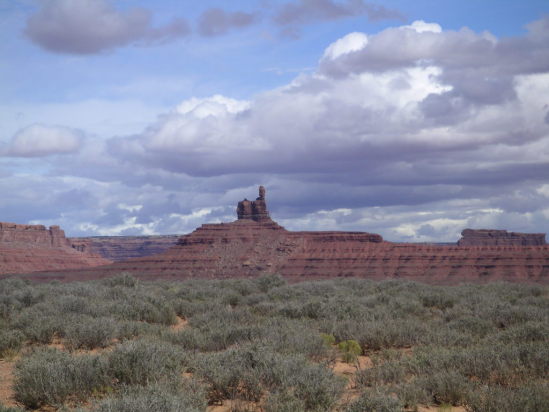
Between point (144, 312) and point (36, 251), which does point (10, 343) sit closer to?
point (144, 312)

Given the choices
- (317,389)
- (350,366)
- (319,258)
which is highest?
(317,389)

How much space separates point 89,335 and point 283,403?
285 inches

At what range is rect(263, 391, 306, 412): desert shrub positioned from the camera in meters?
8.59

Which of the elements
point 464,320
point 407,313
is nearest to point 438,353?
point 464,320

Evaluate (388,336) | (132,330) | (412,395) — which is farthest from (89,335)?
(412,395)

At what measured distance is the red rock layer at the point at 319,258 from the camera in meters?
86.7

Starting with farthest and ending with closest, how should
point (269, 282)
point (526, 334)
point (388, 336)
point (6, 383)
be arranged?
1. point (269, 282)
2. point (388, 336)
3. point (526, 334)
4. point (6, 383)

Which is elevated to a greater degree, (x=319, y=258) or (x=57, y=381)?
(x=57, y=381)

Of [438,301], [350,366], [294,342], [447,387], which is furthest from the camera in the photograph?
[438,301]

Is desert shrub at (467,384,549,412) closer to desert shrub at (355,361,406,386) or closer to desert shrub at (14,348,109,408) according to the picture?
desert shrub at (355,361,406,386)

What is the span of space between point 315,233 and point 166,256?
2814 cm

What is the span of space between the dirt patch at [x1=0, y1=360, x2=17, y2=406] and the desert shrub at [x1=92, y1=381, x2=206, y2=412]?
8.53 ft

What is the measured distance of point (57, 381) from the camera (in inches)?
392

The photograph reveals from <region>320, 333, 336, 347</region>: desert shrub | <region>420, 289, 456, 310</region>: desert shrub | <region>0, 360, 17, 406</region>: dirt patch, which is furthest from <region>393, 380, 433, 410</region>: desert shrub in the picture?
<region>420, 289, 456, 310</region>: desert shrub
